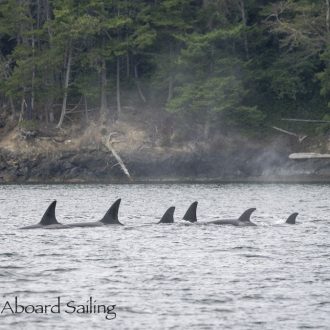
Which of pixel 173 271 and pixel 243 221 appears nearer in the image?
pixel 173 271

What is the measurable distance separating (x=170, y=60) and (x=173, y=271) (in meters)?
56.6

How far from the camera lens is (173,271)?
31812 millimetres

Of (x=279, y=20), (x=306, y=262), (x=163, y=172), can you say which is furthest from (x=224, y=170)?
(x=306, y=262)

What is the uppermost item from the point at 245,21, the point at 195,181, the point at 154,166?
the point at 245,21

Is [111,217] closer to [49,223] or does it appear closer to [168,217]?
[49,223]

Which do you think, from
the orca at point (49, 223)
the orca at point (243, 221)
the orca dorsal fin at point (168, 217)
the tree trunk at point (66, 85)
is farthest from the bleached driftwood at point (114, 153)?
the orca at point (49, 223)

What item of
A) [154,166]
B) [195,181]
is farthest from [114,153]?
[195,181]

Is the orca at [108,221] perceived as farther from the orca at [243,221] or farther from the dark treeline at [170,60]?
the dark treeline at [170,60]

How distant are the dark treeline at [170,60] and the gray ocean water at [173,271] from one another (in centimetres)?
3138

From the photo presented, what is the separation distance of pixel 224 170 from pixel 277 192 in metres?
15.0

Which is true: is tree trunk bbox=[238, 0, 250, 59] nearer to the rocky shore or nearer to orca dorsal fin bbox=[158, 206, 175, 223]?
the rocky shore

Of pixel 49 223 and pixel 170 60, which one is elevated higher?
pixel 170 60

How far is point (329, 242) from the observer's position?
3928cm

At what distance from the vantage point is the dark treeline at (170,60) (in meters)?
85.3
